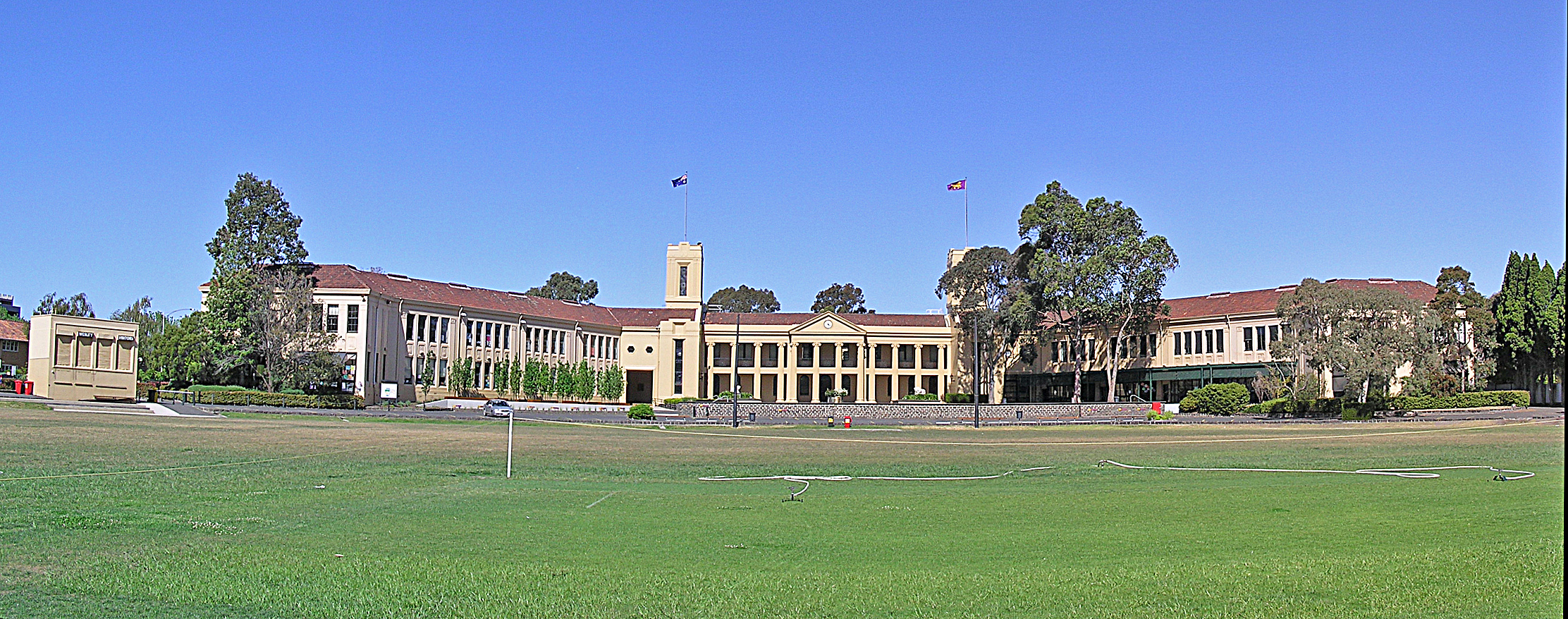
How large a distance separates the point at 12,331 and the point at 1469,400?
113260 mm

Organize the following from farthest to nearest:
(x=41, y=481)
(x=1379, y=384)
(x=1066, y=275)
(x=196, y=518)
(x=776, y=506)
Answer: (x=1066, y=275) → (x=1379, y=384) → (x=41, y=481) → (x=776, y=506) → (x=196, y=518)

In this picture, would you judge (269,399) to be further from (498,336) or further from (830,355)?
(830,355)

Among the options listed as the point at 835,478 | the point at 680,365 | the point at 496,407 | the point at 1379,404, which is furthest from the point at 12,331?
the point at 835,478

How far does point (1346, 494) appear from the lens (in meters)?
16.2

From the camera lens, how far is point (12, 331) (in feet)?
358

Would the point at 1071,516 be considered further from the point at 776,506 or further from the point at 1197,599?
the point at 1197,599

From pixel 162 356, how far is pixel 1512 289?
8152 cm

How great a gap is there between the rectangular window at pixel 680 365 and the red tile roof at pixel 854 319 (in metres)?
3.49

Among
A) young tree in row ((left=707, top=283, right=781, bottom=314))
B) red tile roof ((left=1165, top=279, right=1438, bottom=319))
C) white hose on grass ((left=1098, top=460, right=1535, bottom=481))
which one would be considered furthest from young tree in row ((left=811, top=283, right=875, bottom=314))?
white hose on grass ((left=1098, top=460, right=1535, bottom=481))

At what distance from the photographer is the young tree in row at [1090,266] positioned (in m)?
83.4

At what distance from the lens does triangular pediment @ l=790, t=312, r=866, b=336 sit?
4299 inches

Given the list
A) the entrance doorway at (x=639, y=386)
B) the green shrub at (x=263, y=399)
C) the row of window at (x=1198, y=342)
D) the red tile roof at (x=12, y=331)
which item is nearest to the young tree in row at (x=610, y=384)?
the entrance doorway at (x=639, y=386)

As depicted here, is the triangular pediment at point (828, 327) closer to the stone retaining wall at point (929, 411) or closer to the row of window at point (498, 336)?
the row of window at point (498, 336)

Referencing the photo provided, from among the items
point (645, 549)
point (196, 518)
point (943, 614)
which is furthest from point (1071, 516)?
point (196, 518)
